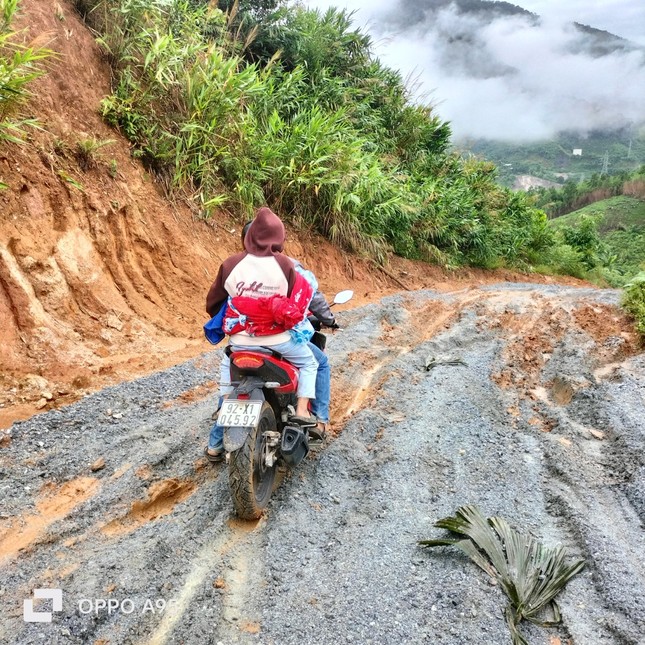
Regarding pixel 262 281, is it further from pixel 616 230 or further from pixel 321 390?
pixel 616 230

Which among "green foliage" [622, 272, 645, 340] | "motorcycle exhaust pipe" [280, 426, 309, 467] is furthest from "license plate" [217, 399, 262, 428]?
"green foliage" [622, 272, 645, 340]

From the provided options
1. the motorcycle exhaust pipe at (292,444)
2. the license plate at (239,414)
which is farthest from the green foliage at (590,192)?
the license plate at (239,414)

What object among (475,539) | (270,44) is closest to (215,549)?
(475,539)

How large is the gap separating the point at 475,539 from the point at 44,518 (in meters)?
2.54

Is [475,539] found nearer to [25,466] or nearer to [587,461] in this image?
[587,461]

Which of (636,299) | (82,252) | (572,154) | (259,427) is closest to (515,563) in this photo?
(259,427)

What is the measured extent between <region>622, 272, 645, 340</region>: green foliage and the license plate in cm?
553

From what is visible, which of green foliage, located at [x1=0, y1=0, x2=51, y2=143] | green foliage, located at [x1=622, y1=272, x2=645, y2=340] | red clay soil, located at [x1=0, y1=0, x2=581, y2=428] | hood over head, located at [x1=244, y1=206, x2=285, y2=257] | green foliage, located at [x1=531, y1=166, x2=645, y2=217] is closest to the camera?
hood over head, located at [x1=244, y1=206, x2=285, y2=257]

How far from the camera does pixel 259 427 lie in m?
3.25

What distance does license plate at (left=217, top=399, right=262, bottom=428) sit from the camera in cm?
304

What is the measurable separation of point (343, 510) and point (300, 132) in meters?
7.56

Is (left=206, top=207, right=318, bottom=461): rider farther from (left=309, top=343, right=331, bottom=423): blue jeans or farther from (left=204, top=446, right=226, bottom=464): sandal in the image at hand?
(left=204, top=446, right=226, bottom=464): sandal

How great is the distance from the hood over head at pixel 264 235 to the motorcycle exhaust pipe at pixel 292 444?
114 cm

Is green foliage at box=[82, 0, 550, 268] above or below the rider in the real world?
above
